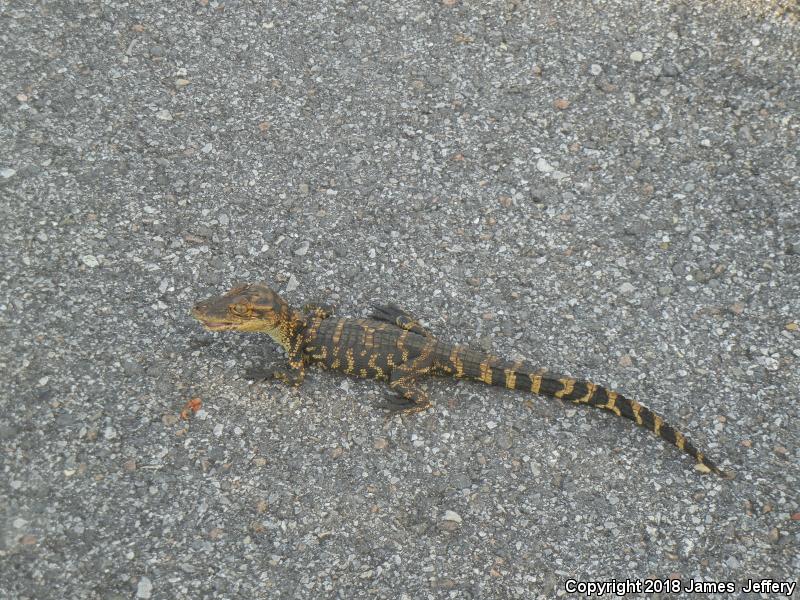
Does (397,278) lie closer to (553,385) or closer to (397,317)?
(397,317)

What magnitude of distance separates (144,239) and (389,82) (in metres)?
3.07

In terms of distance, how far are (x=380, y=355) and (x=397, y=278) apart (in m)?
0.94

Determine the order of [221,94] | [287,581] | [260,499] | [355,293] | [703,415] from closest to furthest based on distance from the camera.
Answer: [287,581]
[260,499]
[703,415]
[355,293]
[221,94]

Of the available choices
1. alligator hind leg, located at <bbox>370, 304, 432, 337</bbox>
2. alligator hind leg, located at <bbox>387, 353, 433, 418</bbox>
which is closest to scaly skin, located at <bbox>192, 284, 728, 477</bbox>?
alligator hind leg, located at <bbox>387, 353, 433, 418</bbox>

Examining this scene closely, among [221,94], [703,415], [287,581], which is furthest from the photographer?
[221,94]

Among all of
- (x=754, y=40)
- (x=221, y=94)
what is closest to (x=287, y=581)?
(x=221, y=94)

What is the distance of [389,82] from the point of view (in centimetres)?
804

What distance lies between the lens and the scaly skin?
590 cm

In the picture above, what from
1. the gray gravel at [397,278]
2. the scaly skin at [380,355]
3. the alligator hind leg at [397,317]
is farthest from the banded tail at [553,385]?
the alligator hind leg at [397,317]

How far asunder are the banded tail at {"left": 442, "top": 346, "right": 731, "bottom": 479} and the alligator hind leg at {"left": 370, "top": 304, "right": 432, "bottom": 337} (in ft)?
1.35

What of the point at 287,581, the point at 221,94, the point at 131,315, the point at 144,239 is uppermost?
the point at 221,94

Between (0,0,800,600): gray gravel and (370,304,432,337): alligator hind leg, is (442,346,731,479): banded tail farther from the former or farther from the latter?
(370,304,432,337): alligator hind leg

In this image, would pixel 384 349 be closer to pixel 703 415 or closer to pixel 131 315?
pixel 131 315

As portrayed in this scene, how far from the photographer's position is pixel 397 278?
6.75 m
